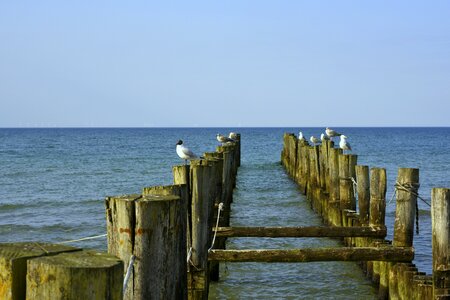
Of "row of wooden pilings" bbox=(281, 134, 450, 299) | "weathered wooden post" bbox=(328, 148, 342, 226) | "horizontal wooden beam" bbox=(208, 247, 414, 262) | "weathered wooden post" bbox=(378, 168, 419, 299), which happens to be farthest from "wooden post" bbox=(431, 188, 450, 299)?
"weathered wooden post" bbox=(328, 148, 342, 226)

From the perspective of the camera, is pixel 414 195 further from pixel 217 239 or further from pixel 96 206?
pixel 96 206

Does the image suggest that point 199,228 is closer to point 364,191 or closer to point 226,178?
point 364,191

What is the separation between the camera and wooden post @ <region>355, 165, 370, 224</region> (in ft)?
32.7

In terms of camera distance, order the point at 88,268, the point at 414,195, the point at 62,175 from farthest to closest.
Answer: the point at 62,175
the point at 414,195
the point at 88,268

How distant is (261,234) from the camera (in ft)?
31.6

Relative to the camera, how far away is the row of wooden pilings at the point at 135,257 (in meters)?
2.39

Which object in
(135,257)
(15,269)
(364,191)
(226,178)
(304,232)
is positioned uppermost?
(15,269)

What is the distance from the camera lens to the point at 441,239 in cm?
650

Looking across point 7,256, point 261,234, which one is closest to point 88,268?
point 7,256

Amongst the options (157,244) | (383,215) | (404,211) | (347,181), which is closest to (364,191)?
(383,215)

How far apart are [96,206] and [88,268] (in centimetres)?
1745

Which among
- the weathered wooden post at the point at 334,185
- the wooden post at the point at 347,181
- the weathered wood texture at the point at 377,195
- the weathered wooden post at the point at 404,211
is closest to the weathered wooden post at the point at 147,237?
the weathered wooden post at the point at 404,211

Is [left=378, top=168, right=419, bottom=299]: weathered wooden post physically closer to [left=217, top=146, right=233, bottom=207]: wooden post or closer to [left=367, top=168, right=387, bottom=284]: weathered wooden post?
[left=367, top=168, right=387, bottom=284]: weathered wooden post

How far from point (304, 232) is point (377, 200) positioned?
1067 millimetres
